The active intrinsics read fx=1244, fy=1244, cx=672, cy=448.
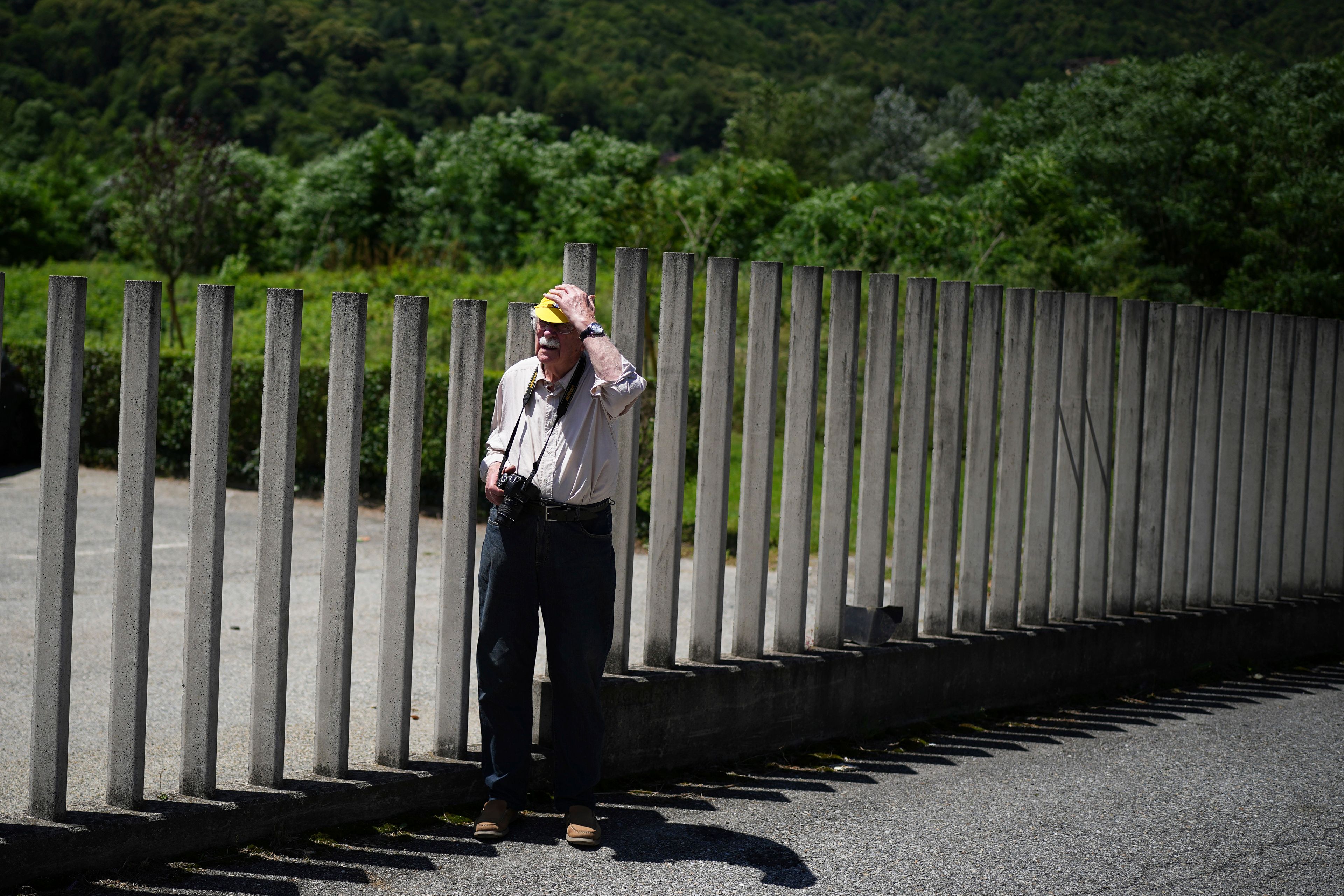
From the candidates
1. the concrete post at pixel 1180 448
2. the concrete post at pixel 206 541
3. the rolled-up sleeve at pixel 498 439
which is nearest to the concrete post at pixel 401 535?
the rolled-up sleeve at pixel 498 439

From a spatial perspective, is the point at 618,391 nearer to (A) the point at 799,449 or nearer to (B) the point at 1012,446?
(A) the point at 799,449

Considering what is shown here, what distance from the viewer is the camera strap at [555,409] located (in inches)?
162

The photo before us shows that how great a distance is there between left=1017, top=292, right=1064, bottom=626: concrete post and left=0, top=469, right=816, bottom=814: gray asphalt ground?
1.42m

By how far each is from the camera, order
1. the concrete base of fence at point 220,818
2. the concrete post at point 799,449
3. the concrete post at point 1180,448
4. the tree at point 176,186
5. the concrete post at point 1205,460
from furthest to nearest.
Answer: the tree at point 176,186
the concrete post at point 1205,460
the concrete post at point 1180,448
the concrete post at point 799,449
the concrete base of fence at point 220,818

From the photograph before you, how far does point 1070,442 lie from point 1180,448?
2.80 feet

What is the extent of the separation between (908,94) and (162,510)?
69.3m

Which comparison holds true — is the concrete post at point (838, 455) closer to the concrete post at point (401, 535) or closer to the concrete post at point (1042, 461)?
the concrete post at point (1042, 461)

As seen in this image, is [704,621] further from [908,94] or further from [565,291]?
[908,94]

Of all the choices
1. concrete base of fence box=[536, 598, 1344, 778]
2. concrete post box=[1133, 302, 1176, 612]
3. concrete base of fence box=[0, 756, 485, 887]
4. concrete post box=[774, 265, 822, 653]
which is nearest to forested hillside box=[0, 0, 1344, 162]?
concrete post box=[1133, 302, 1176, 612]

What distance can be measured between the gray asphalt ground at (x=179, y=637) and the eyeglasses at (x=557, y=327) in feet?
4.69

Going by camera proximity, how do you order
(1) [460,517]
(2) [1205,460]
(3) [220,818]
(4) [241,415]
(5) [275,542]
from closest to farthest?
(3) [220,818] → (5) [275,542] → (1) [460,517] → (2) [1205,460] → (4) [241,415]

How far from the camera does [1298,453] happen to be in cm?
706

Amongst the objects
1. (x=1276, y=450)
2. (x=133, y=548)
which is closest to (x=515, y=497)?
(x=133, y=548)

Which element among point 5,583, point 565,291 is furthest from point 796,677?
point 5,583
